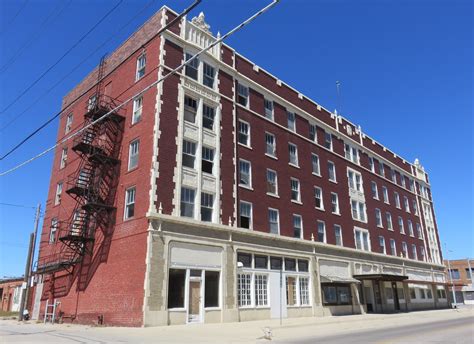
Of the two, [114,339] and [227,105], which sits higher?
[227,105]

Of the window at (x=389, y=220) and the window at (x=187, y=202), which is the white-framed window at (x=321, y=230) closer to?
the window at (x=187, y=202)

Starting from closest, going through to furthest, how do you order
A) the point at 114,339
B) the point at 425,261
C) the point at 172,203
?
1. the point at 114,339
2. the point at 172,203
3. the point at 425,261

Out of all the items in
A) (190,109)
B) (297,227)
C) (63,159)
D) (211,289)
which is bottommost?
(211,289)

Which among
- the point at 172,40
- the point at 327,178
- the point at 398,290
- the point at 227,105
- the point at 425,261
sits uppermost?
the point at 172,40

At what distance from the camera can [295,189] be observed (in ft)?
113

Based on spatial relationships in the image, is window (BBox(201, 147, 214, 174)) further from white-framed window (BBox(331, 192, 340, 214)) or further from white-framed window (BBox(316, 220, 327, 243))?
white-framed window (BBox(331, 192, 340, 214))

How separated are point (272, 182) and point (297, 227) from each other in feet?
14.3

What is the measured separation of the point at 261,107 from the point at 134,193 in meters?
14.0

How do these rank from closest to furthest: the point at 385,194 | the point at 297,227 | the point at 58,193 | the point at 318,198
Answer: the point at 58,193 → the point at 297,227 → the point at 318,198 → the point at 385,194

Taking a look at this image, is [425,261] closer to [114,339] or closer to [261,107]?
[261,107]

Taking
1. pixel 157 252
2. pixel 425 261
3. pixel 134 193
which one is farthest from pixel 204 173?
pixel 425 261

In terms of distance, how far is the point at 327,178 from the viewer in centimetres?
3909

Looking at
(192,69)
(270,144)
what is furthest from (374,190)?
(192,69)

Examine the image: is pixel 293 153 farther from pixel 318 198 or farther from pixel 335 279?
pixel 335 279
